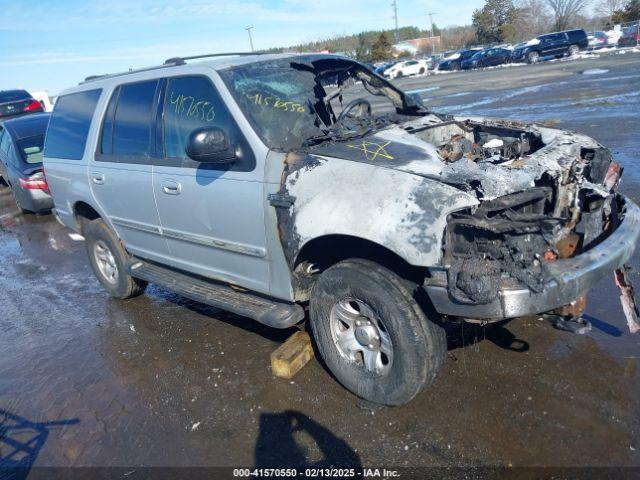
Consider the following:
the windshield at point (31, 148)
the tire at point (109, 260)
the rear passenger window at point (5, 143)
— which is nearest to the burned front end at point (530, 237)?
the tire at point (109, 260)

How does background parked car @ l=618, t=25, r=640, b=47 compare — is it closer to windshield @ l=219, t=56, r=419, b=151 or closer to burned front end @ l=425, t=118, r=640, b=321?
windshield @ l=219, t=56, r=419, b=151

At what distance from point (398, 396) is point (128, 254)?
10.7 feet

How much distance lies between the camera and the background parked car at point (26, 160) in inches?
369

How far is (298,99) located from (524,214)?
187 cm

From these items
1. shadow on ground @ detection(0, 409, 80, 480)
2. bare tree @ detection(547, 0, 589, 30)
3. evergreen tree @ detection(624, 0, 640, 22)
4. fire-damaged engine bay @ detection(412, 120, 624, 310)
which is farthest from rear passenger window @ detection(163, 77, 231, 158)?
bare tree @ detection(547, 0, 589, 30)

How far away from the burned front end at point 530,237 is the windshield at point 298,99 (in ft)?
3.75

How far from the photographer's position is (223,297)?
3.96m

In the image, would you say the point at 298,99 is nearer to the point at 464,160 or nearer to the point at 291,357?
the point at 464,160

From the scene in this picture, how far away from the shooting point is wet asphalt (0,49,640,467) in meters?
2.92

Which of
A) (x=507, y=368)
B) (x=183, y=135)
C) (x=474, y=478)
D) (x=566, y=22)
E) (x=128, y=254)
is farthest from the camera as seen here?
(x=566, y=22)

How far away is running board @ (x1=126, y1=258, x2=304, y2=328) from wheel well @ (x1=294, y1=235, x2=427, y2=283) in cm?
32

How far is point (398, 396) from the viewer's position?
3111mm

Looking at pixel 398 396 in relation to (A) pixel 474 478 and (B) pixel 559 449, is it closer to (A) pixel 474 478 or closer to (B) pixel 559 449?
(A) pixel 474 478

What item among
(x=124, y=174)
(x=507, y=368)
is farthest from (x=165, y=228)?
(x=507, y=368)
